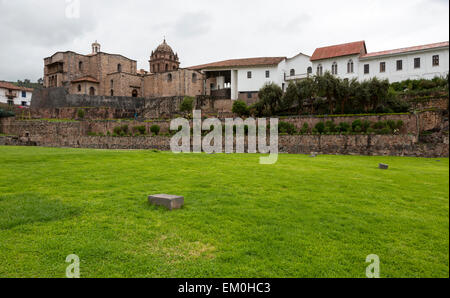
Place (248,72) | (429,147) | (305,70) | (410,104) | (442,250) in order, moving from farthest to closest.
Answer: (248,72)
(305,70)
(410,104)
(429,147)
(442,250)

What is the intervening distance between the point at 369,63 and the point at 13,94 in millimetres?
73630

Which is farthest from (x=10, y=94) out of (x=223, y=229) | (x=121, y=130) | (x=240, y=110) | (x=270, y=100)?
(x=223, y=229)

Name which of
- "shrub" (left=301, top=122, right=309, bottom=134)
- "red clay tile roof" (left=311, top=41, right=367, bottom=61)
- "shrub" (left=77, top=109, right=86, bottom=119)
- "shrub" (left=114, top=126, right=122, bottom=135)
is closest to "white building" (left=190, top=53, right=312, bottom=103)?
"red clay tile roof" (left=311, top=41, right=367, bottom=61)

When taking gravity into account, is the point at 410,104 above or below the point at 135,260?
above

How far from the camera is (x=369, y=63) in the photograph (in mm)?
40375

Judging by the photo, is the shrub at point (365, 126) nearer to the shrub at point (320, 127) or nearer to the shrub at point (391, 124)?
the shrub at point (391, 124)

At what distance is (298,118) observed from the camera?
3170 centimetres

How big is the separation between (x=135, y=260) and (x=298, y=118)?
96.9 feet

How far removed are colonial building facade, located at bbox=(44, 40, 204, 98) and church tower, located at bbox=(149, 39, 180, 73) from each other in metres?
5.84

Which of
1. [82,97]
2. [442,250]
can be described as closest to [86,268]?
[442,250]

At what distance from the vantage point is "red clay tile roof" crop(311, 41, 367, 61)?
42.0m

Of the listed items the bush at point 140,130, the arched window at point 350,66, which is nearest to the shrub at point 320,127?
the arched window at point 350,66
